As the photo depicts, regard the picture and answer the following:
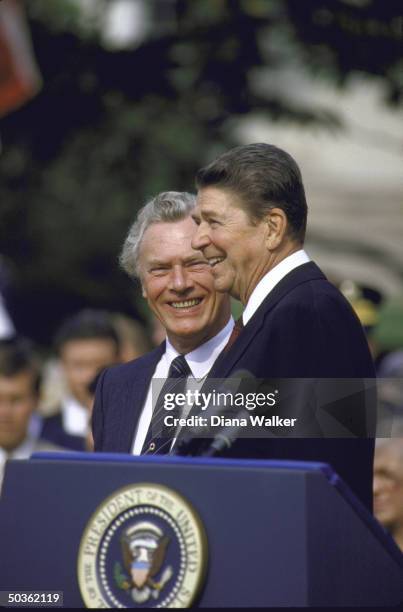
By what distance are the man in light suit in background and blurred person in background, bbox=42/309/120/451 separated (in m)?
3.69

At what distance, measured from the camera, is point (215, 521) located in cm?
280

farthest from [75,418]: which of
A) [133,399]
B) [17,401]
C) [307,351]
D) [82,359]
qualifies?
[307,351]

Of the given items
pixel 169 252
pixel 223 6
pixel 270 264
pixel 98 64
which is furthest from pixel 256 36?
pixel 270 264

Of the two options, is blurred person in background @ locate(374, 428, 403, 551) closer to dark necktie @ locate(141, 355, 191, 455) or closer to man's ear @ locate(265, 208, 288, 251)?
dark necktie @ locate(141, 355, 191, 455)

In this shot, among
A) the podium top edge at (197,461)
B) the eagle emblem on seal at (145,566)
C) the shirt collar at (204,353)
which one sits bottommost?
the eagle emblem on seal at (145,566)

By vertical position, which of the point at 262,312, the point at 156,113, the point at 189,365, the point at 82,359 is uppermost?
the point at 156,113

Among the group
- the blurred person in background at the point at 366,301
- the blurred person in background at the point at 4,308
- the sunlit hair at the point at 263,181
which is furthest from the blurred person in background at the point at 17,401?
the sunlit hair at the point at 263,181

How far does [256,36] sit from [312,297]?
5.18 meters

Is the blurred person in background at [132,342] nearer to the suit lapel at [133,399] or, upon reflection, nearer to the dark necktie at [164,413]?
the suit lapel at [133,399]

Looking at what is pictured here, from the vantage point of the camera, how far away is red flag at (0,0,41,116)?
27.3 ft

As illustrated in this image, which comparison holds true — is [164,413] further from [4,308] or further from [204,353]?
[4,308]

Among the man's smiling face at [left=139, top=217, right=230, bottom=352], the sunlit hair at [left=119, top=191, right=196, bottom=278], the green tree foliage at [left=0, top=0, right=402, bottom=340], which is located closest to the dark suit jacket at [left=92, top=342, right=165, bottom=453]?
the man's smiling face at [left=139, top=217, right=230, bottom=352]

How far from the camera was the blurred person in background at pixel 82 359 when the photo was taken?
7207 millimetres

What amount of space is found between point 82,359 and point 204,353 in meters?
3.23
